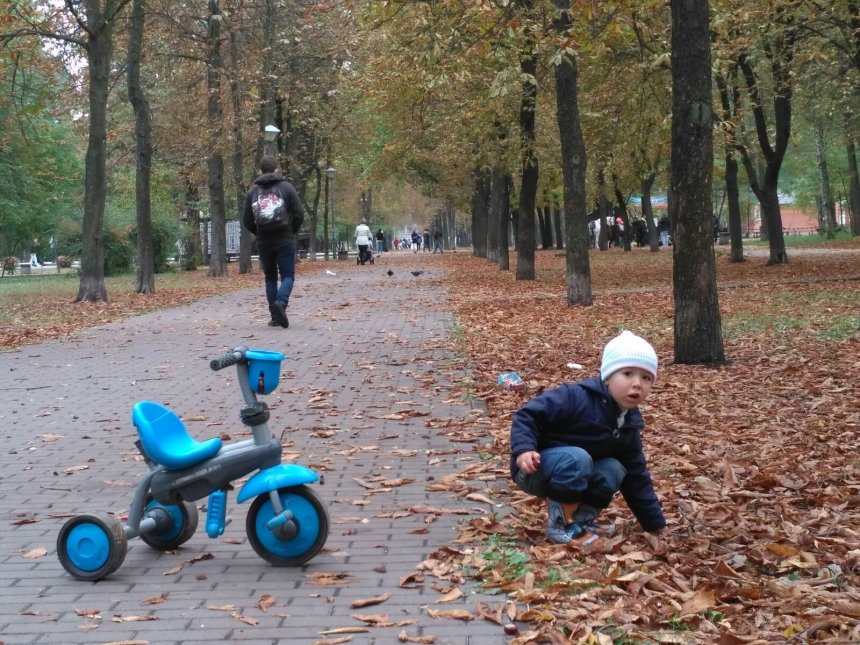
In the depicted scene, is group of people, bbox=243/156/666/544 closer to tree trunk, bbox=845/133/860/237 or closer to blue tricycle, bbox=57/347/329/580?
blue tricycle, bbox=57/347/329/580

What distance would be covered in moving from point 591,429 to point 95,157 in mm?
20322

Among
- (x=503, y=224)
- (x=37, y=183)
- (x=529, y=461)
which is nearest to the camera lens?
(x=529, y=461)

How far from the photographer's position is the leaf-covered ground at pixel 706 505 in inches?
162

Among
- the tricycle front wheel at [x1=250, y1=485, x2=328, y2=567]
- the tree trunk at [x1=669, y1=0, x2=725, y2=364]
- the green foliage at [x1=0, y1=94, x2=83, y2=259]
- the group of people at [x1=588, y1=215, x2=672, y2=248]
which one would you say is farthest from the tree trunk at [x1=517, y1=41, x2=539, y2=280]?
the group of people at [x1=588, y1=215, x2=672, y2=248]

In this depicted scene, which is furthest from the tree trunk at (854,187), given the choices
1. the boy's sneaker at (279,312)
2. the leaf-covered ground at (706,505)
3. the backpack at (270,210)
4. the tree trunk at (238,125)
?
the backpack at (270,210)

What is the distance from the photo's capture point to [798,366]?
411 inches

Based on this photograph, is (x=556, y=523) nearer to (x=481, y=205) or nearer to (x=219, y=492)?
(x=219, y=492)

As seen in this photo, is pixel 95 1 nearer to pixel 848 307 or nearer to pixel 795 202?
pixel 848 307

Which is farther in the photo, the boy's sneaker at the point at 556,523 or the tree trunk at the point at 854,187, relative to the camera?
the tree trunk at the point at 854,187

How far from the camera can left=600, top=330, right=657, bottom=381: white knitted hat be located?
192 inches

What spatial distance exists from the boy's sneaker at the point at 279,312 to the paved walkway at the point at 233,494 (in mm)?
398

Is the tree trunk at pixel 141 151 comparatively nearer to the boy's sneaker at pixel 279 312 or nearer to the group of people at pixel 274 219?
the boy's sneaker at pixel 279 312

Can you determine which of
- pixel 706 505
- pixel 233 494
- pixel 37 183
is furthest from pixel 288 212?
pixel 37 183

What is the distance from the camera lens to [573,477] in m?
4.96
